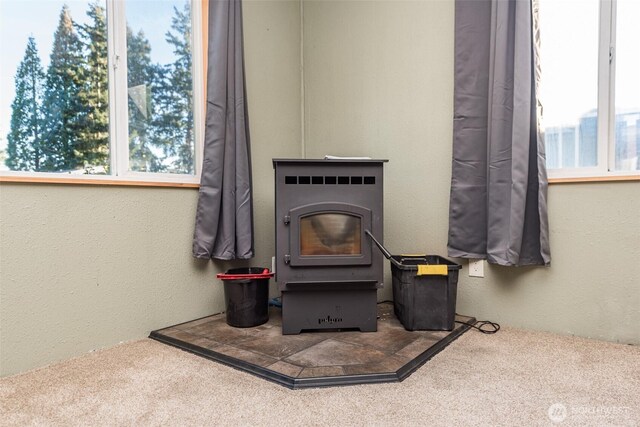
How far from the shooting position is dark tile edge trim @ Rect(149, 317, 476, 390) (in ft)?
4.68

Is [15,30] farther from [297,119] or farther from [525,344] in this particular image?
[525,344]

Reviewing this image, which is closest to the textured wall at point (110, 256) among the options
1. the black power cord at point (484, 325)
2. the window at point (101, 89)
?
the window at point (101, 89)

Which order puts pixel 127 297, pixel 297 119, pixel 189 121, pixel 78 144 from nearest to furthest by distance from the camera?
1. pixel 78 144
2. pixel 127 297
3. pixel 189 121
4. pixel 297 119

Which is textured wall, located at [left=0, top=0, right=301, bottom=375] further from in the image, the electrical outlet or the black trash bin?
the electrical outlet

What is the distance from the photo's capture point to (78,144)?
179 centimetres

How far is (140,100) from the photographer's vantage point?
6.62 ft

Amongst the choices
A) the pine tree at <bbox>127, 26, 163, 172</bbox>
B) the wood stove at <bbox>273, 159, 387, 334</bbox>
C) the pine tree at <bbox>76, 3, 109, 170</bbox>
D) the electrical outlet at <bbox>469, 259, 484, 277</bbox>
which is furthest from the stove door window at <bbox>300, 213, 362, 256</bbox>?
the pine tree at <bbox>76, 3, 109, 170</bbox>

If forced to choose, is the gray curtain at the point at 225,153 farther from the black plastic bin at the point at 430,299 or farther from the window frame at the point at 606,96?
the window frame at the point at 606,96

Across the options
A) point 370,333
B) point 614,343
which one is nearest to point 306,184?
point 370,333

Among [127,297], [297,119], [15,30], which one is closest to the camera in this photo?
[15,30]

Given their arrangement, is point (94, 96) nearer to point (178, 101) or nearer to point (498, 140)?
point (178, 101)

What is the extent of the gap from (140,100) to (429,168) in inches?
62.8

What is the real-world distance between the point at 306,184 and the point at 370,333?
774mm

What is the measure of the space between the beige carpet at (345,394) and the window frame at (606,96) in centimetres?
80
